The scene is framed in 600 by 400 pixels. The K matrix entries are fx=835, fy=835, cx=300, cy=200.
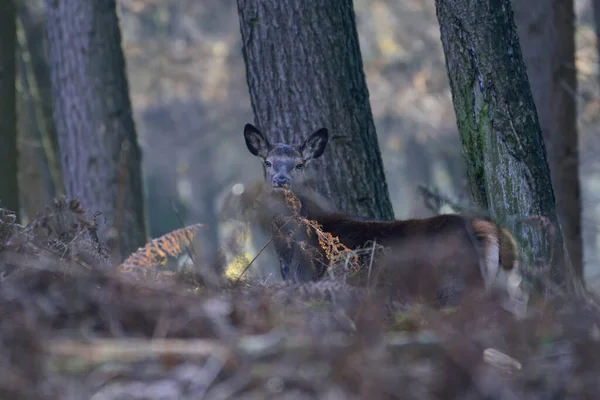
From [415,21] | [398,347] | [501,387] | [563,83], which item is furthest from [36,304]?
[415,21]

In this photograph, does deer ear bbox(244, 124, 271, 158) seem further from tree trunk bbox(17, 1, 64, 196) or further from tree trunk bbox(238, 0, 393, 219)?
tree trunk bbox(17, 1, 64, 196)

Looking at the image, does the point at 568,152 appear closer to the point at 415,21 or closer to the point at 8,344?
the point at 8,344

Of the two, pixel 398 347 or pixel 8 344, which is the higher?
pixel 8 344

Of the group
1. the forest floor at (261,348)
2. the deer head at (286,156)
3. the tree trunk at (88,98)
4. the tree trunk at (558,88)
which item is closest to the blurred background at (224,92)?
the tree trunk at (88,98)

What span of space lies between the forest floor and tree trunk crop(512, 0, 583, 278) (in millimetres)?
7868

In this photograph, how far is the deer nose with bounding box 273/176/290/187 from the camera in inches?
318

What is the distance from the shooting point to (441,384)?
133 inches

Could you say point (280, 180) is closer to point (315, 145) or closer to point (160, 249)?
point (315, 145)

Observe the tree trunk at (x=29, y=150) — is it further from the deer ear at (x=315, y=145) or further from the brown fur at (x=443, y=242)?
the brown fur at (x=443, y=242)

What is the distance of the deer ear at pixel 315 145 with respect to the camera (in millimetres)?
7848

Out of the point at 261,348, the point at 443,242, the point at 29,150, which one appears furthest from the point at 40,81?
the point at 261,348

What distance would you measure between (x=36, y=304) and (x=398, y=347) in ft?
5.38

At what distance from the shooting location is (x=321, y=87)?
321 inches

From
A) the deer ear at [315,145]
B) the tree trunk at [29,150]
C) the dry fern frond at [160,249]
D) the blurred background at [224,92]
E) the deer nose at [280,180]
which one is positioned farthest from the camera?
the blurred background at [224,92]
